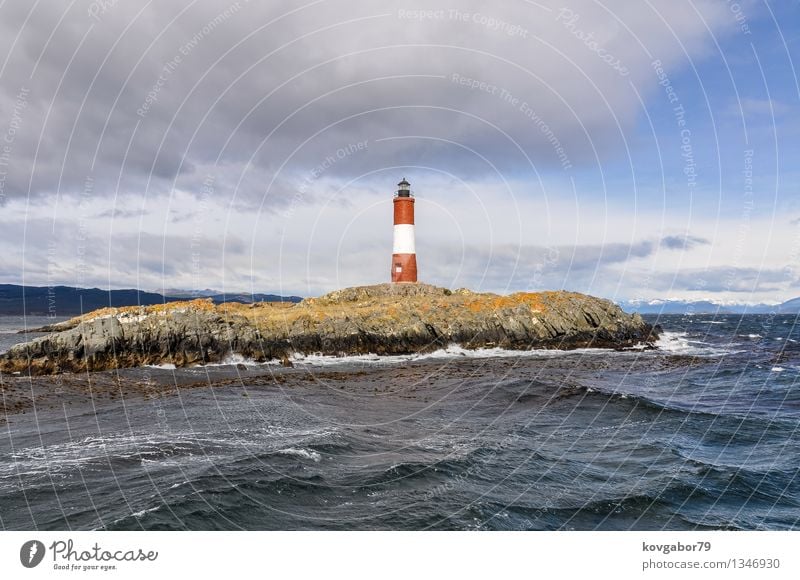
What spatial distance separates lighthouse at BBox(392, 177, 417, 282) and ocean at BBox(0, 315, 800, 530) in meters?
28.5

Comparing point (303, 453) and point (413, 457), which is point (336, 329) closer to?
point (303, 453)

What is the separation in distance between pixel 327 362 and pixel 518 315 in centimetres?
1774

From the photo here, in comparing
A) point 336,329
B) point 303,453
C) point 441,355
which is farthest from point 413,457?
point 336,329

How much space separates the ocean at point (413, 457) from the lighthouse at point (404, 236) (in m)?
28.5

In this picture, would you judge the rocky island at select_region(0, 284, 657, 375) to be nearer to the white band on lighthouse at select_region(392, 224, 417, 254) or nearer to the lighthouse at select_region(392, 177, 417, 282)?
the lighthouse at select_region(392, 177, 417, 282)

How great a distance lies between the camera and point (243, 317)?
38.8m

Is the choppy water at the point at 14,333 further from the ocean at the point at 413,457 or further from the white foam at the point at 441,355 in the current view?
the ocean at the point at 413,457

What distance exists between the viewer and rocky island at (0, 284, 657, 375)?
3138 cm

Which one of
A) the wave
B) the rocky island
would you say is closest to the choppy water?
the rocky island

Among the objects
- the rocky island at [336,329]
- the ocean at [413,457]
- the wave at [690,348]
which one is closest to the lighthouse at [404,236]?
the rocky island at [336,329]

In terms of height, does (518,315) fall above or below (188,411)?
above
